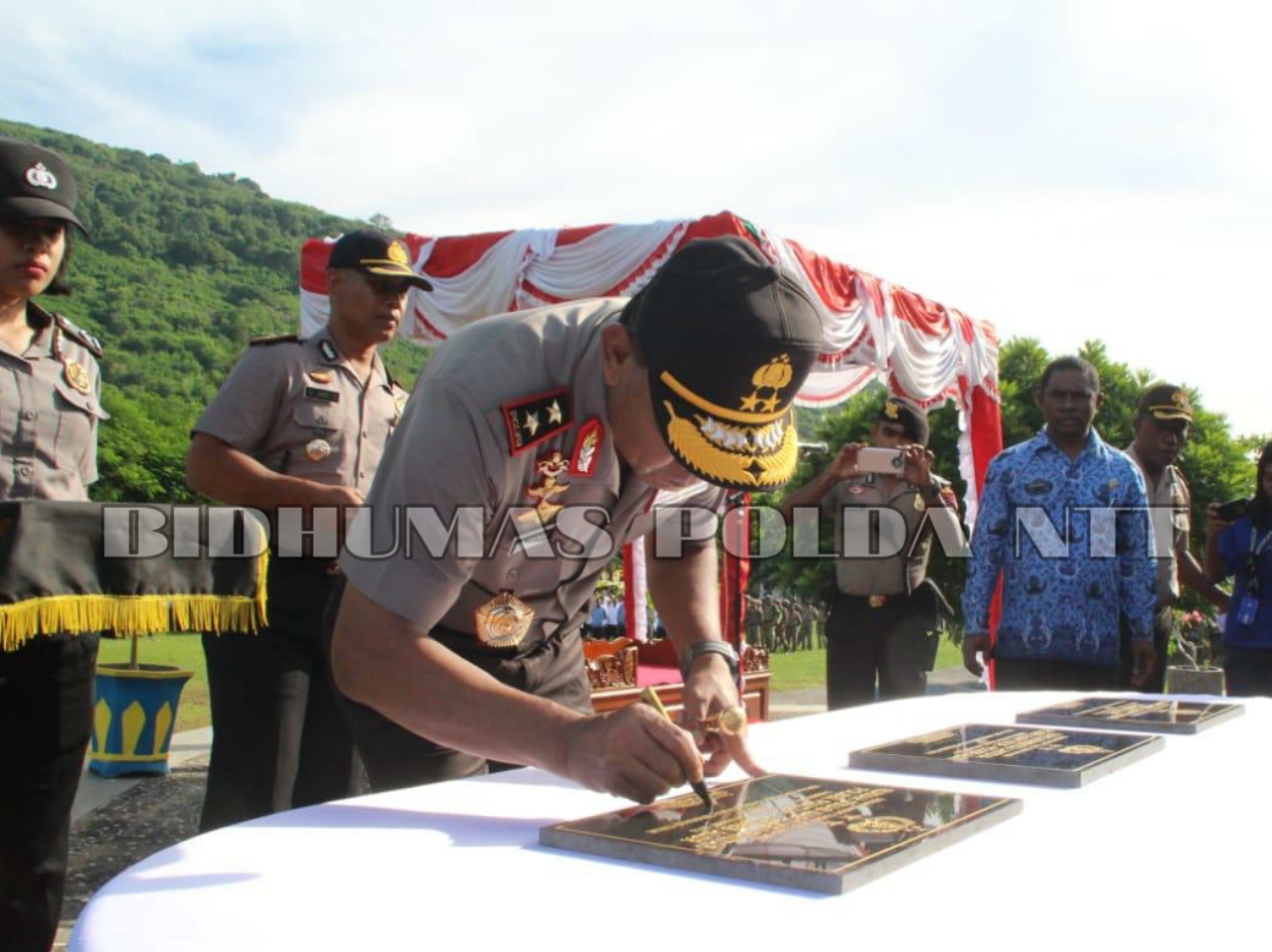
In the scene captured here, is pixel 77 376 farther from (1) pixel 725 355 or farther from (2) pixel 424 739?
(1) pixel 725 355

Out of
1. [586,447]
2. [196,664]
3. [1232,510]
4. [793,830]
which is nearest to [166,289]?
[196,664]

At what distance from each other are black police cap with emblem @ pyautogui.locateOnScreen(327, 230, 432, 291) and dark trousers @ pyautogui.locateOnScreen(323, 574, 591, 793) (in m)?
1.47

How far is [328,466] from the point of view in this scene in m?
2.99

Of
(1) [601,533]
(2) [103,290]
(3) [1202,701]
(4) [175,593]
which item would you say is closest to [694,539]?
(1) [601,533]

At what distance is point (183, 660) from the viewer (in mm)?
12070

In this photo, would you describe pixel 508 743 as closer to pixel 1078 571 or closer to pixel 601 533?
pixel 601 533

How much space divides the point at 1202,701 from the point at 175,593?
7.58 feet

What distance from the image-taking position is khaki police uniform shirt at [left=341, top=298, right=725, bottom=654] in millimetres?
1482

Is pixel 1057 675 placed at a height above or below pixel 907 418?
below

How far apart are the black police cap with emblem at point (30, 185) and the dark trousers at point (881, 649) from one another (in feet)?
12.2

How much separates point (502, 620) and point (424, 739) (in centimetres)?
23

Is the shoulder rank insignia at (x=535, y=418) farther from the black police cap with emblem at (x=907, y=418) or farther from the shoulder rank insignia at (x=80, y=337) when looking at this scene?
the black police cap with emblem at (x=907, y=418)

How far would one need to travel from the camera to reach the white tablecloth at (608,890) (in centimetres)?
94

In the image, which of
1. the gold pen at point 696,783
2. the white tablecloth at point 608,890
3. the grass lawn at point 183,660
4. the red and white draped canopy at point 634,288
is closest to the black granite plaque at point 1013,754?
the white tablecloth at point 608,890
